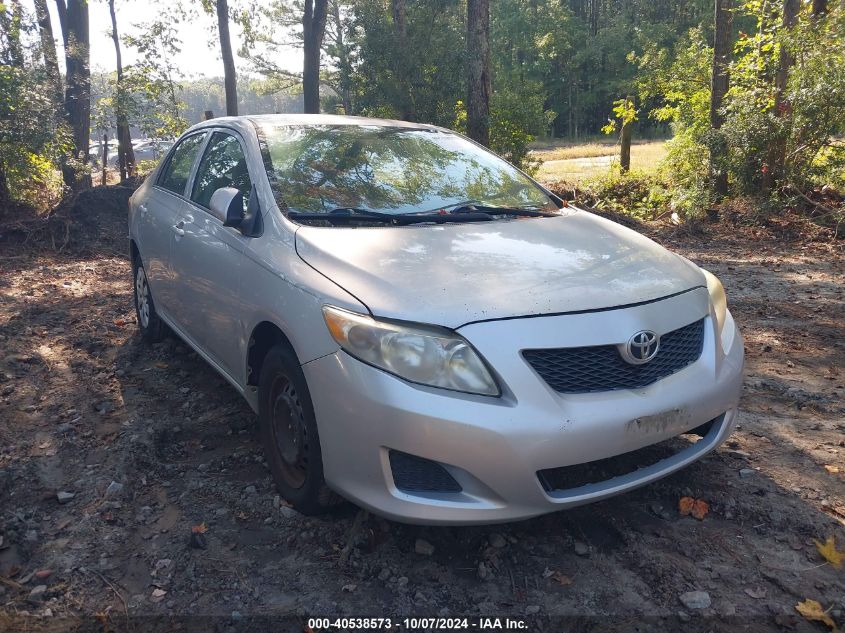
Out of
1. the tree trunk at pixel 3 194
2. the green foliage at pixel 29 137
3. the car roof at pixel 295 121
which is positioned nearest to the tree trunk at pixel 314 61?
the green foliage at pixel 29 137

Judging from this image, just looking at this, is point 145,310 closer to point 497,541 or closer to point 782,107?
point 497,541

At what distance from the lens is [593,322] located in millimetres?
2535

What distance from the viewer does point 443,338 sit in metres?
2.44

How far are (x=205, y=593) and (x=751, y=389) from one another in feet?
11.3

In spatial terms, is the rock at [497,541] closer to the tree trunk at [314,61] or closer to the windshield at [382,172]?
the windshield at [382,172]

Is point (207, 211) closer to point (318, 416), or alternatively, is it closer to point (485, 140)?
point (318, 416)

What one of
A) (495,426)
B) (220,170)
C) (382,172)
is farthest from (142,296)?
(495,426)

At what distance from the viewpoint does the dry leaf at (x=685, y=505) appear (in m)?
2.99

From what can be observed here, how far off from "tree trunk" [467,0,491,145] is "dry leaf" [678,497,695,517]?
33.3 ft

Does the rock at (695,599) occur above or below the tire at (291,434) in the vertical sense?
below

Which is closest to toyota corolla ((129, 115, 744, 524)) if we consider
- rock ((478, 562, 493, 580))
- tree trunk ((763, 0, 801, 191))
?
rock ((478, 562, 493, 580))

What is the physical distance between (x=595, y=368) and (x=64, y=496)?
8.28 feet

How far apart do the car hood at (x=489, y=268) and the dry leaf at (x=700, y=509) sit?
0.95 metres

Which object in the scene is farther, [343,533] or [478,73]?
[478,73]
